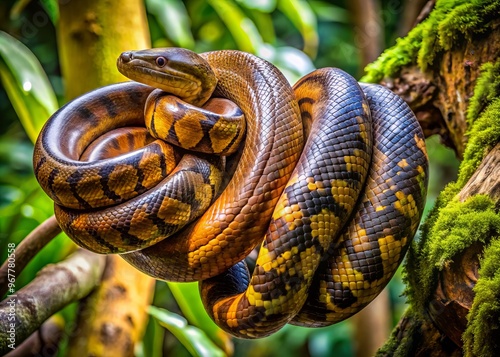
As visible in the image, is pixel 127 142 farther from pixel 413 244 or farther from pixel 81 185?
pixel 413 244

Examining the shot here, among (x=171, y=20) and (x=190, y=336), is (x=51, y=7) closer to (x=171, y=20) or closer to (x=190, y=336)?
(x=171, y=20)

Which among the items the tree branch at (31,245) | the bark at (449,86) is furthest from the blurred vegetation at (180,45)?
the bark at (449,86)

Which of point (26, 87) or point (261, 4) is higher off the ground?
point (261, 4)

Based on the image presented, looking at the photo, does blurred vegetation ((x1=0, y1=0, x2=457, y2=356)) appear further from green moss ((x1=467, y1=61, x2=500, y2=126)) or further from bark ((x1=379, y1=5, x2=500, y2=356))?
→ green moss ((x1=467, y1=61, x2=500, y2=126))

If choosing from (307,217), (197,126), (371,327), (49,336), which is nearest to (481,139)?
(307,217)

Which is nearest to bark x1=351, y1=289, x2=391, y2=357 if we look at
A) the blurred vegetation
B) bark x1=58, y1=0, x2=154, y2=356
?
the blurred vegetation

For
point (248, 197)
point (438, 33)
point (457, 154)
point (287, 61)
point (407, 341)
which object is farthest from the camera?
point (287, 61)

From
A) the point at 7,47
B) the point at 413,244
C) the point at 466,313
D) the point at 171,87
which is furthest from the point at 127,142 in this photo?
the point at 7,47

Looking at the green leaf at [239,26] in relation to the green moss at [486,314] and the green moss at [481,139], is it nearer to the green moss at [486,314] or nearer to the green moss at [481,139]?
the green moss at [481,139]
